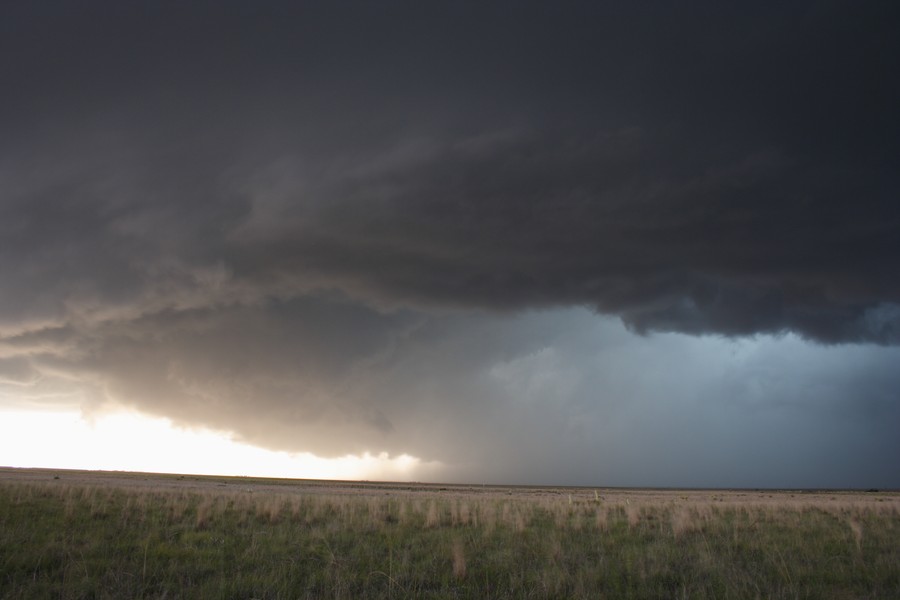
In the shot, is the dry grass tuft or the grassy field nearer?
the grassy field

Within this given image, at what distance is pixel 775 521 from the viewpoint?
63.6 feet

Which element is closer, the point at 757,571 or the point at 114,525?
the point at 757,571

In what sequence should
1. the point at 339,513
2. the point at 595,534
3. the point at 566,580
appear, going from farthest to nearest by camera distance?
1. the point at 339,513
2. the point at 595,534
3. the point at 566,580

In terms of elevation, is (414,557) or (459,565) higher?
(459,565)

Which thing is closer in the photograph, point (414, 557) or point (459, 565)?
point (459, 565)

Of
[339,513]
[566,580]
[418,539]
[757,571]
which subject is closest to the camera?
Result: [566,580]

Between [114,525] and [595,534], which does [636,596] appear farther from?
[114,525]

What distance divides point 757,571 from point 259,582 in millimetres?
9017

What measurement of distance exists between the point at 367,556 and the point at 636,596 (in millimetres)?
5199

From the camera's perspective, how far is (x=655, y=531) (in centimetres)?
1562

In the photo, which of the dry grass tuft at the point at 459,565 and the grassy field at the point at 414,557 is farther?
the dry grass tuft at the point at 459,565

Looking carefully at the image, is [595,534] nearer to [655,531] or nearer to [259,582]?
[655,531]

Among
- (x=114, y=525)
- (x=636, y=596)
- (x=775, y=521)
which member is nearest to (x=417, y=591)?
(x=636, y=596)

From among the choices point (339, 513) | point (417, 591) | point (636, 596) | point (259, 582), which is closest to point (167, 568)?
point (259, 582)
